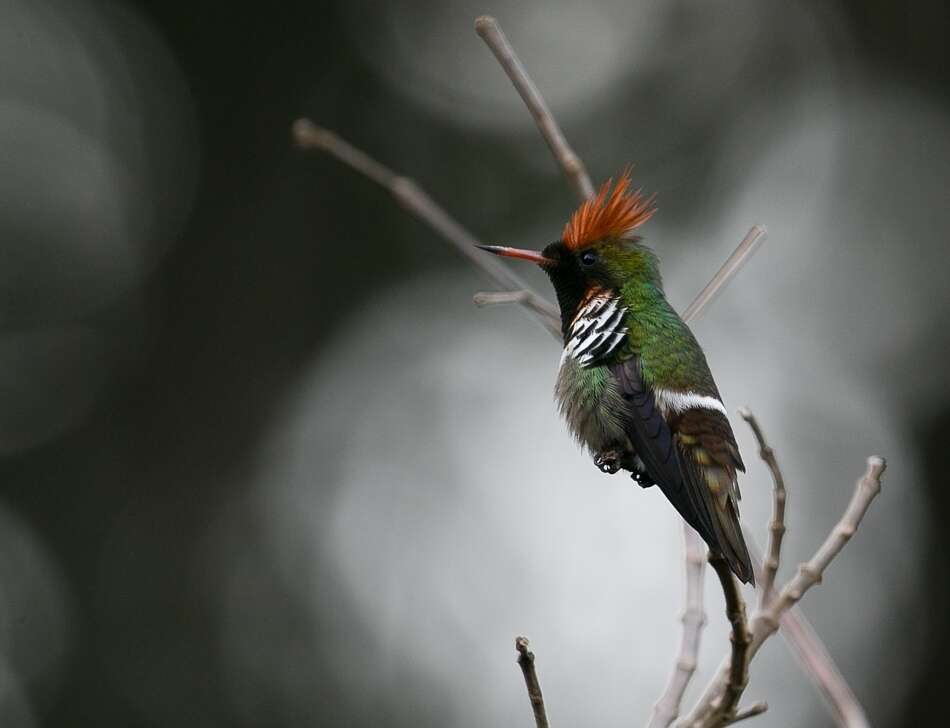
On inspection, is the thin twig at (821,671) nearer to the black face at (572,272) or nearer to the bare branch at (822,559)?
the bare branch at (822,559)

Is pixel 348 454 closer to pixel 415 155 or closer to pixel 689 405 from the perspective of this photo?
pixel 415 155

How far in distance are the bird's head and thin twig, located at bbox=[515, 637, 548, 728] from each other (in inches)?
66.7

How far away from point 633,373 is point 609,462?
1.06 feet

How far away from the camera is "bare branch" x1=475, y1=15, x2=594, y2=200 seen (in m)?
3.17

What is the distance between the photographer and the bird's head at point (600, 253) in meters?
3.71

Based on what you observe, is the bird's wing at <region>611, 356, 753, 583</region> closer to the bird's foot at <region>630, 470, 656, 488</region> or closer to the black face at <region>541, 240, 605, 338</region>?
the bird's foot at <region>630, 470, 656, 488</region>

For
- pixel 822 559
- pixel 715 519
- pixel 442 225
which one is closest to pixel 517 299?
pixel 442 225

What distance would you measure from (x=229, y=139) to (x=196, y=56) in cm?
80

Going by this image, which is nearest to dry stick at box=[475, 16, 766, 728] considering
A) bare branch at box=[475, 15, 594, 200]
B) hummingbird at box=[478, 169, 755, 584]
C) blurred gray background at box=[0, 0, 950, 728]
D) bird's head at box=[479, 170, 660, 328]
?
bare branch at box=[475, 15, 594, 200]

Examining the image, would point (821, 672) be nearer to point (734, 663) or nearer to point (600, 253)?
point (734, 663)

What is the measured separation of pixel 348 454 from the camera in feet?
35.8

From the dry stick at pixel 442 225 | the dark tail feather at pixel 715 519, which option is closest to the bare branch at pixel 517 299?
the dry stick at pixel 442 225

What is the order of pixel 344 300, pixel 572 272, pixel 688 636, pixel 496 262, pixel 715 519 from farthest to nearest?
pixel 344 300 → pixel 572 272 → pixel 496 262 → pixel 715 519 → pixel 688 636

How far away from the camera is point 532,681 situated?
222cm
